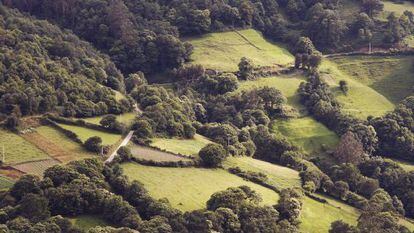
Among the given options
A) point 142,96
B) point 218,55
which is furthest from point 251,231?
point 218,55

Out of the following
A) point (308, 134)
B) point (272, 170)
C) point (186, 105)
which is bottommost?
point (272, 170)

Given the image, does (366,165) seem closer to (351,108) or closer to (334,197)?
(334,197)

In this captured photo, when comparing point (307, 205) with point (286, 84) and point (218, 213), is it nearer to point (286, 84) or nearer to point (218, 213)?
point (218, 213)

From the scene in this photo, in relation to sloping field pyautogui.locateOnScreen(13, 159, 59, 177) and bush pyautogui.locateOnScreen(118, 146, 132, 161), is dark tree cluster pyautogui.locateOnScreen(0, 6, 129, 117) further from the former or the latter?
bush pyautogui.locateOnScreen(118, 146, 132, 161)

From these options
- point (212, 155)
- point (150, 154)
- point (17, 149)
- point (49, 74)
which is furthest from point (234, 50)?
point (17, 149)

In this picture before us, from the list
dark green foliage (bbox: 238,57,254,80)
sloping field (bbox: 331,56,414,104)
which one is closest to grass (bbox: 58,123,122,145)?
dark green foliage (bbox: 238,57,254,80)

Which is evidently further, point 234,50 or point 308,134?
point 234,50
